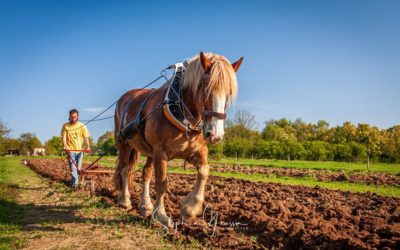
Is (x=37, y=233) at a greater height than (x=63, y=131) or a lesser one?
lesser

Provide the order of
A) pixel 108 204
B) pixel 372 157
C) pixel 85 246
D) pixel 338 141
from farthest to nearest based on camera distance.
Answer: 1. pixel 338 141
2. pixel 372 157
3. pixel 108 204
4. pixel 85 246

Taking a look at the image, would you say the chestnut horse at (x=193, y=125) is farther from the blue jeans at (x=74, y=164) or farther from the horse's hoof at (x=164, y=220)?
the blue jeans at (x=74, y=164)

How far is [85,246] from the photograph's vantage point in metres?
4.04

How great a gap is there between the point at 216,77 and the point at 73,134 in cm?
646

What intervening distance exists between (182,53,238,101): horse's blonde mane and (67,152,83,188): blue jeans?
561cm

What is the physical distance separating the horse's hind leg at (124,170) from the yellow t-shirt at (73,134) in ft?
9.54

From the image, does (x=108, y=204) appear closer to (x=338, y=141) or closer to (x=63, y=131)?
(x=63, y=131)

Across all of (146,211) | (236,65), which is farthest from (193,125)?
(146,211)

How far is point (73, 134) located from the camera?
9281 mm

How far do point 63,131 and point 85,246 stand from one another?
19.2 feet

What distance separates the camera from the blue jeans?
8.97m

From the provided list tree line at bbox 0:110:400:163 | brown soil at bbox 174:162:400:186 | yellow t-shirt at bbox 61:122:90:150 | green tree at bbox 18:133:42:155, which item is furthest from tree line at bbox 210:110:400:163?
green tree at bbox 18:133:42:155

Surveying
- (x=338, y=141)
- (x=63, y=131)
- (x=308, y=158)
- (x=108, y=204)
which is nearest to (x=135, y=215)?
(x=108, y=204)

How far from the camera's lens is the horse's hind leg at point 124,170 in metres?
6.51
